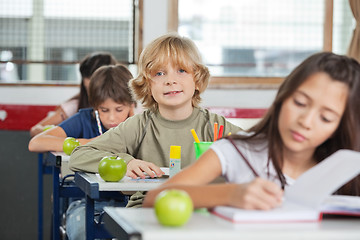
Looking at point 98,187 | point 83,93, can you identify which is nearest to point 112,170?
point 98,187

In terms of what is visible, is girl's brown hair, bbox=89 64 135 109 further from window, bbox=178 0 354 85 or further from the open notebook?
the open notebook

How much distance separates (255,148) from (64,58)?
3.32 metres

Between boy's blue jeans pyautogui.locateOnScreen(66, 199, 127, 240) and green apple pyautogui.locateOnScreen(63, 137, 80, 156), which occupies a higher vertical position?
Answer: green apple pyautogui.locateOnScreen(63, 137, 80, 156)

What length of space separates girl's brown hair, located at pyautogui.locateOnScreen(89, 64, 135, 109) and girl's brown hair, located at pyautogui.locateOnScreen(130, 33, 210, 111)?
0.69 metres

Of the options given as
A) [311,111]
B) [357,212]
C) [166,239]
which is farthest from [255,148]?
[166,239]

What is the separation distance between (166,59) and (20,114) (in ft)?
7.85

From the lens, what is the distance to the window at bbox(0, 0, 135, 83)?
4.48m

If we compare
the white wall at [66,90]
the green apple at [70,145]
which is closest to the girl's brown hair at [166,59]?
the green apple at [70,145]

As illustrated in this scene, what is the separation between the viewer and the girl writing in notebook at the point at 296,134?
131 centimetres

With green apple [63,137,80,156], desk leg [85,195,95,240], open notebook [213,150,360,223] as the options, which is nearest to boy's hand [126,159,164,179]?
desk leg [85,195,95,240]

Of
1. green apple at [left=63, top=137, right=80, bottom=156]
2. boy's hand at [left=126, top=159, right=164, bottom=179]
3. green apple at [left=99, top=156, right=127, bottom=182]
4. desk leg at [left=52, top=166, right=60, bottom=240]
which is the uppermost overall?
green apple at [left=99, top=156, right=127, bottom=182]

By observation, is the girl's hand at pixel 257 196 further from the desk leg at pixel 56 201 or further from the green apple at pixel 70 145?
the desk leg at pixel 56 201

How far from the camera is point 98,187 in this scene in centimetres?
174

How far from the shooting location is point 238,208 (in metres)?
1.07
